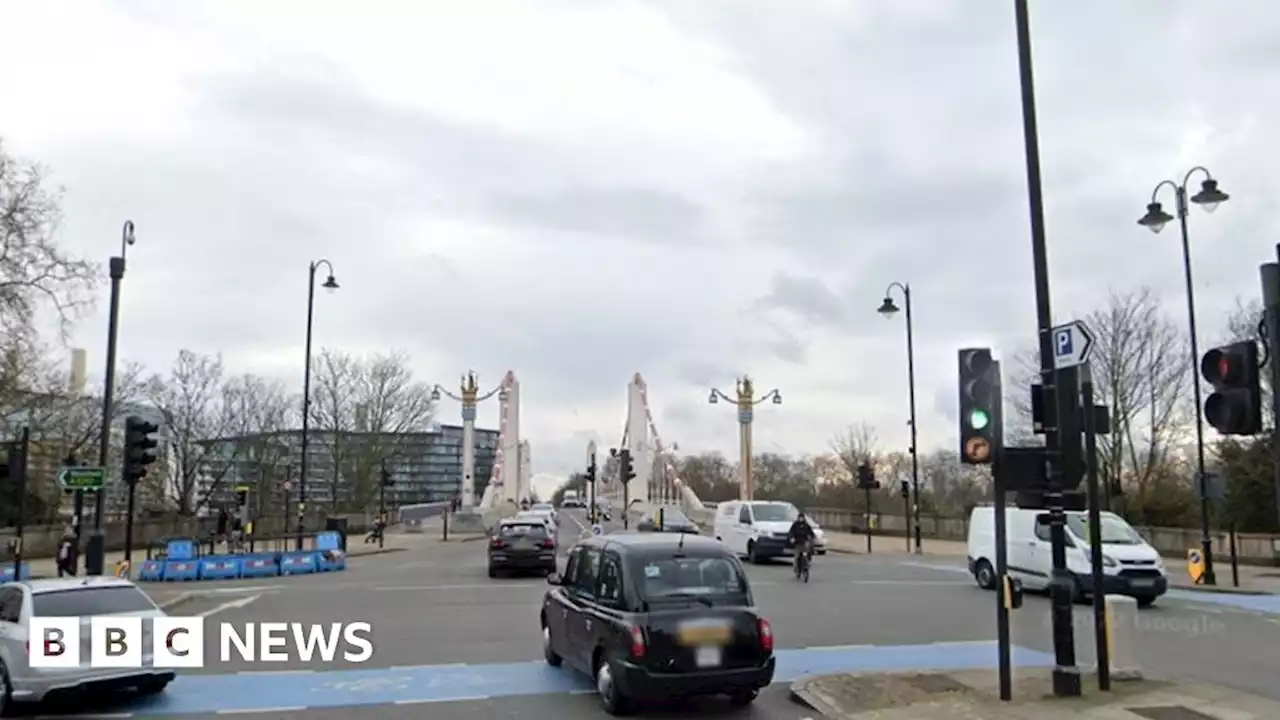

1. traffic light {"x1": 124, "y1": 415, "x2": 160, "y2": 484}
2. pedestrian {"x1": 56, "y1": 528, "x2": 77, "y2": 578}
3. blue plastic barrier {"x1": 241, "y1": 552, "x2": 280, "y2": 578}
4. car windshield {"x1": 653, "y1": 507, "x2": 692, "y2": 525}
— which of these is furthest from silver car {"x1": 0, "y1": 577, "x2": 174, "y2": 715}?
car windshield {"x1": 653, "y1": 507, "x2": 692, "y2": 525}

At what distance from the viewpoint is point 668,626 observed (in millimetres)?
10000

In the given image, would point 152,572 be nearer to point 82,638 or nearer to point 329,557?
point 329,557

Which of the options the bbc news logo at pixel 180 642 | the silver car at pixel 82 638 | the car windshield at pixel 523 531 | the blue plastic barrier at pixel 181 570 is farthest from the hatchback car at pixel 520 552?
the silver car at pixel 82 638

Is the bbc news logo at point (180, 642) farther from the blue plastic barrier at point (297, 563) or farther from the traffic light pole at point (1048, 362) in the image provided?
the blue plastic barrier at point (297, 563)

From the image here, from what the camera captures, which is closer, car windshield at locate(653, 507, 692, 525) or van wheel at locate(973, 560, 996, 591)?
van wheel at locate(973, 560, 996, 591)

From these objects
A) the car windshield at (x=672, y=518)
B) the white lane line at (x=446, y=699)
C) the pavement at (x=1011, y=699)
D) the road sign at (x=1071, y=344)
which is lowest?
the white lane line at (x=446, y=699)

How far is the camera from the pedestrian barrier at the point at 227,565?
31172 mm

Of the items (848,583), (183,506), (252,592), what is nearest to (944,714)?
(848,583)

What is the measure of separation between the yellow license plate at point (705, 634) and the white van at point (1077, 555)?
1017 cm

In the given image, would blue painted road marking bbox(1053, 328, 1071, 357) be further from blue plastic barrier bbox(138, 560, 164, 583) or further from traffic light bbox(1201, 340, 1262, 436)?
blue plastic barrier bbox(138, 560, 164, 583)

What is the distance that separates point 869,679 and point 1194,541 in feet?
101

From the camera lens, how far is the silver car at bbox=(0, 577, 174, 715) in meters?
10.6

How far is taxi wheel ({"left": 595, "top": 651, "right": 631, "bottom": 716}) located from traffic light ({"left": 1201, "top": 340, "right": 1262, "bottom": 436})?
582cm

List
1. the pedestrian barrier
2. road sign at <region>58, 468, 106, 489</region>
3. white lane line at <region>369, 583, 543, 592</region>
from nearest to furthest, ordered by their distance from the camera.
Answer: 1. road sign at <region>58, 468, 106, 489</region>
2. white lane line at <region>369, 583, 543, 592</region>
3. the pedestrian barrier
